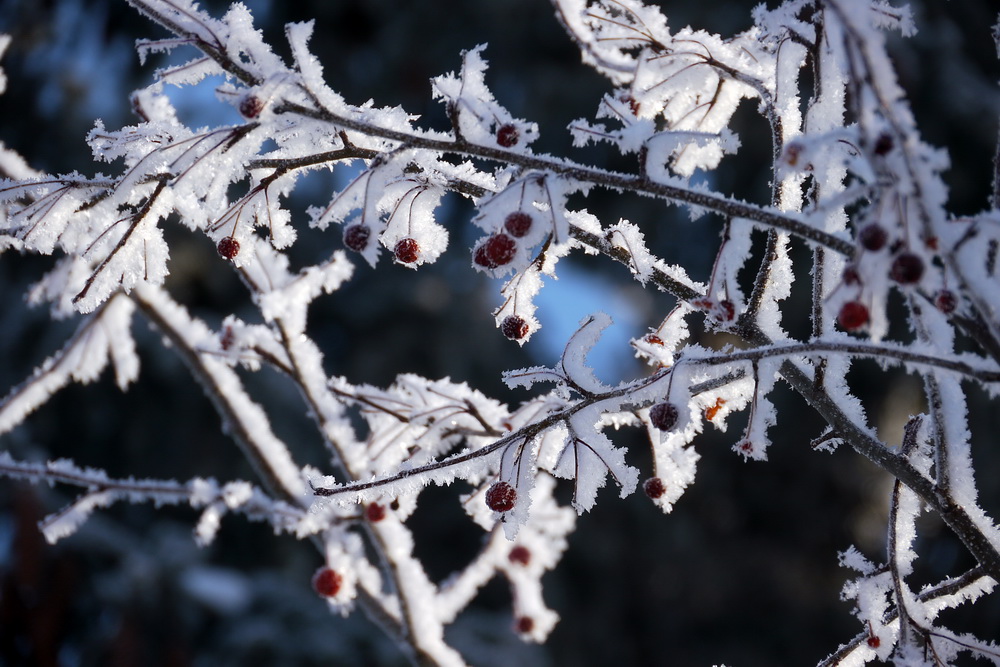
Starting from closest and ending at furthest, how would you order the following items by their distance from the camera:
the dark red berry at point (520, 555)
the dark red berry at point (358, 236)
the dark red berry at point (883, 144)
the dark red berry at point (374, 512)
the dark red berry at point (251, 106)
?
the dark red berry at point (883, 144) < the dark red berry at point (251, 106) < the dark red berry at point (358, 236) < the dark red berry at point (374, 512) < the dark red berry at point (520, 555)

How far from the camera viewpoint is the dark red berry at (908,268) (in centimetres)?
67

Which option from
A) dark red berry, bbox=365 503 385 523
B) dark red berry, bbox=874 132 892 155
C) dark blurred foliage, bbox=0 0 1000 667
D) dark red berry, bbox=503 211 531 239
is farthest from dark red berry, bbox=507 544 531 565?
dark blurred foliage, bbox=0 0 1000 667

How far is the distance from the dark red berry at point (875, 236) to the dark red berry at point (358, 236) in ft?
1.78

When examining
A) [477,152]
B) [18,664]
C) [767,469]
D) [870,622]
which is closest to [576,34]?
[477,152]

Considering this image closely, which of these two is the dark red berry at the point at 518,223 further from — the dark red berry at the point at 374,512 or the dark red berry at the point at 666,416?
the dark red berry at the point at 374,512

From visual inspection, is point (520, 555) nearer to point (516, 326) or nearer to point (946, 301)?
point (516, 326)

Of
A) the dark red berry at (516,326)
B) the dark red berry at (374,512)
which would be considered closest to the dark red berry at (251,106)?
the dark red berry at (516,326)

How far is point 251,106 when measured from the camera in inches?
33.2

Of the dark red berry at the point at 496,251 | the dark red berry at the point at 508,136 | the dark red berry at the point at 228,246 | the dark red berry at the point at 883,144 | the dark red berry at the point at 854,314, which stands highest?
the dark red berry at the point at 228,246

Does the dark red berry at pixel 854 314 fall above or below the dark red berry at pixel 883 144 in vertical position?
below

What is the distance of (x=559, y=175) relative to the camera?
2.78ft

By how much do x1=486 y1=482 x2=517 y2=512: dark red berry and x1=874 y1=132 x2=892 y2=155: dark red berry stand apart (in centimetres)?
55

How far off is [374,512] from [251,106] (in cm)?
82

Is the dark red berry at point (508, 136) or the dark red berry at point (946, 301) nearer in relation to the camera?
the dark red berry at point (946, 301)
